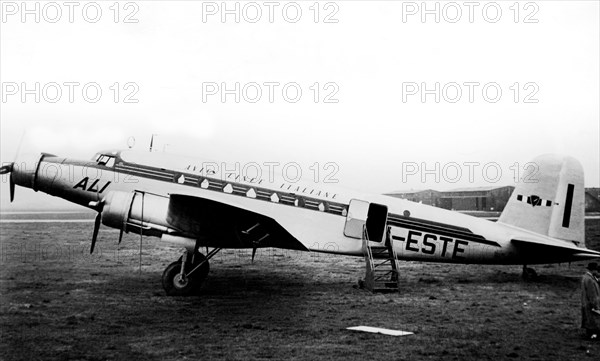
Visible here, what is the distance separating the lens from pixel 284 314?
25.9ft

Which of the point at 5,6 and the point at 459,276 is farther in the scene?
the point at 459,276

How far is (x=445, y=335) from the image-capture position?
658 centimetres

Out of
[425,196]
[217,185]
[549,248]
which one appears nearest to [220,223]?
[217,185]

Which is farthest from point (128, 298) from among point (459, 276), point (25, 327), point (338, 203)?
point (459, 276)

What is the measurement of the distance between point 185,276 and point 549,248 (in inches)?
281

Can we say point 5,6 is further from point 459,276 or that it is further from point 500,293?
point 459,276

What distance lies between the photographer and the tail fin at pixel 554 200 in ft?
33.3

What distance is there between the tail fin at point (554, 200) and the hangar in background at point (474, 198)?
36094 millimetres

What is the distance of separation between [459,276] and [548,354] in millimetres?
6278

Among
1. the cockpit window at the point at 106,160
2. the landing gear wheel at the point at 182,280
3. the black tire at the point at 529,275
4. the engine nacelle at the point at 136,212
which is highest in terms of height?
the cockpit window at the point at 106,160

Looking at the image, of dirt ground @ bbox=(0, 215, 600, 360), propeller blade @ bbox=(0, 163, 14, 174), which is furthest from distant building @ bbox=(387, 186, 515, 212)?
propeller blade @ bbox=(0, 163, 14, 174)

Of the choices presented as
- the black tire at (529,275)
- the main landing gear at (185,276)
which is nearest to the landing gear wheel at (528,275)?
the black tire at (529,275)

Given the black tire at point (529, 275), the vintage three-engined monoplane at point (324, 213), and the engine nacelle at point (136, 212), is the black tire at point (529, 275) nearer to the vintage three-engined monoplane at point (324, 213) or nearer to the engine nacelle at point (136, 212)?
the vintage three-engined monoplane at point (324, 213)

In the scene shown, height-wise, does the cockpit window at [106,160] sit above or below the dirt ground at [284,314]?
above
